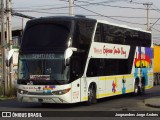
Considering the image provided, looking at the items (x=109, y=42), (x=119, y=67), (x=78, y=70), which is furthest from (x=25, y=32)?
(x=119, y=67)

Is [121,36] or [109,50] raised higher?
[121,36]

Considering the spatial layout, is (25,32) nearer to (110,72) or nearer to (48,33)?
(48,33)

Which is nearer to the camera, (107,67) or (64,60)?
(64,60)

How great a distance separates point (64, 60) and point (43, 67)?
38.8 inches

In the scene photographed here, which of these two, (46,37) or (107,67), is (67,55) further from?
(107,67)

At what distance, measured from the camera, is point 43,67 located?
1897 cm

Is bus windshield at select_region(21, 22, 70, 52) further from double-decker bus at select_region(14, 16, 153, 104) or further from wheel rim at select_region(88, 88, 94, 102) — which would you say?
wheel rim at select_region(88, 88, 94, 102)

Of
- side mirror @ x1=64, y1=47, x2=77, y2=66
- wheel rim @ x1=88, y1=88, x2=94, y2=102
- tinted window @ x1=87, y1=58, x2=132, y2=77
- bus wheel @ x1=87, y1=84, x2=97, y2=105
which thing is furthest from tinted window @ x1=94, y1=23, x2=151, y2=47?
side mirror @ x1=64, y1=47, x2=77, y2=66

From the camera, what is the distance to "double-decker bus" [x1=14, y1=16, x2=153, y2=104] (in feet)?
61.4

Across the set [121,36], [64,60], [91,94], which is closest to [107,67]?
[91,94]

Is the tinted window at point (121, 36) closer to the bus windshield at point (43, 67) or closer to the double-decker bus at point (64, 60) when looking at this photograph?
the double-decker bus at point (64, 60)

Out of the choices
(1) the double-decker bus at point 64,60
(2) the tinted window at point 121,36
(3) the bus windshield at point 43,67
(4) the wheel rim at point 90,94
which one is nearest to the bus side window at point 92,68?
(1) the double-decker bus at point 64,60

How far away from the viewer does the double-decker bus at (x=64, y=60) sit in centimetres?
1870

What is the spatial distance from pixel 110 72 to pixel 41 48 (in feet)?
15.5
